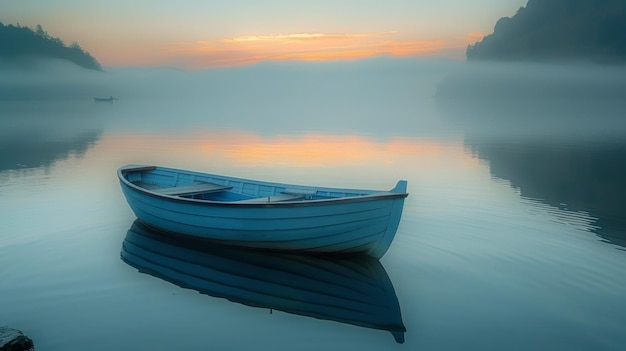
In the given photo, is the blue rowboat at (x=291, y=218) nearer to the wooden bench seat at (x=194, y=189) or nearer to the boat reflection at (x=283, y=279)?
the wooden bench seat at (x=194, y=189)

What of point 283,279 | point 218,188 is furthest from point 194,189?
point 283,279

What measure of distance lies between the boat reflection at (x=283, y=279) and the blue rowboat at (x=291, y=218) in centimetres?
39

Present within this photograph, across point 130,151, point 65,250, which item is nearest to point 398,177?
point 65,250

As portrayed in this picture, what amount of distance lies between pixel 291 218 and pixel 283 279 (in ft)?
5.26

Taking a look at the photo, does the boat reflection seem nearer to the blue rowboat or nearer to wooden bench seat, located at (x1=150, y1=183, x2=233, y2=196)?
the blue rowboat

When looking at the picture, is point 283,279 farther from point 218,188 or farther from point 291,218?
point 218,188

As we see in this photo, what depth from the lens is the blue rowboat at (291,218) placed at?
12250mm

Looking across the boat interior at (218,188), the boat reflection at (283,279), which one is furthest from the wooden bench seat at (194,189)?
the boat reflection at (283,279)

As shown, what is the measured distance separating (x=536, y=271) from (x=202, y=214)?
927cm

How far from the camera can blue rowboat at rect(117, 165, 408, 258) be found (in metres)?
12.2

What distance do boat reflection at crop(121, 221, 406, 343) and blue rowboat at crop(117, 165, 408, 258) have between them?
39cm

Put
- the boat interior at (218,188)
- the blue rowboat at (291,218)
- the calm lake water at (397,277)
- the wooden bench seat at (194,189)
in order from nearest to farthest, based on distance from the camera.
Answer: the calm lake water at (397,277), the blue rowboat at (291,218), the boat interior at (218,188), the wooden bench seat at (194,189)

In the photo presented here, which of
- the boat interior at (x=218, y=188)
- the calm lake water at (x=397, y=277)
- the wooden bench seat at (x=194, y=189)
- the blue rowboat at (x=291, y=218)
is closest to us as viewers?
the calm lake water at (x=397, y=277)

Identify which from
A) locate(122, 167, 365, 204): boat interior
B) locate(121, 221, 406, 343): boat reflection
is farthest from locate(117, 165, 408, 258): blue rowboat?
locate(121, 221, 406, 343): boat reflection
